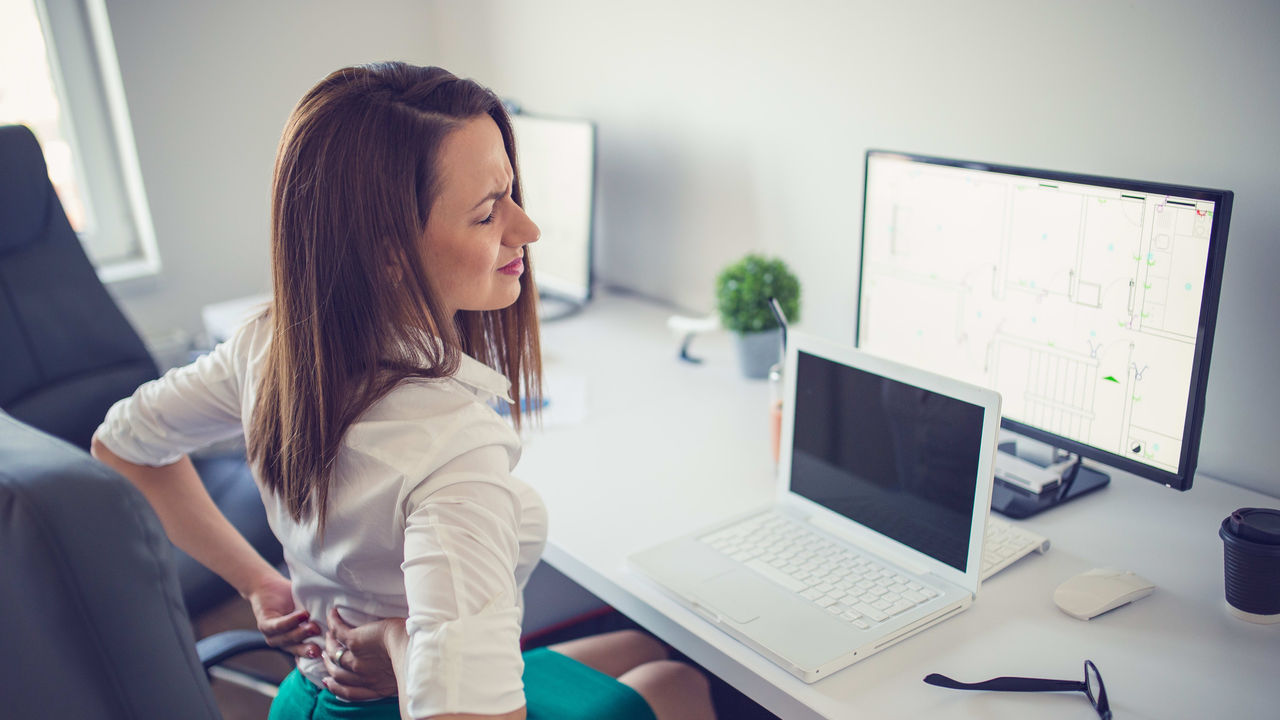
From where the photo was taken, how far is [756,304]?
162 centimetres

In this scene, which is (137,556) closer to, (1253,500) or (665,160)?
(1253,500)

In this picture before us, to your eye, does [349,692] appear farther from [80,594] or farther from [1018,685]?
[1018,685]

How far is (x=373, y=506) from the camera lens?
85 centimetres

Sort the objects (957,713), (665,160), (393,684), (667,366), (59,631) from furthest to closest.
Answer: (665,160) → (667,366) → (393,684) → (957,713) → (59,631)

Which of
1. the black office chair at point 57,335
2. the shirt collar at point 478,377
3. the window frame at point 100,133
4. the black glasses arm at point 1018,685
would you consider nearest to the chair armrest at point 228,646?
the black office chair at point 57,335

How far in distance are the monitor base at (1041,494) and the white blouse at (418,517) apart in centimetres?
59

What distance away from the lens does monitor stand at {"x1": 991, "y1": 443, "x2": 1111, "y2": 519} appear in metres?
1.19

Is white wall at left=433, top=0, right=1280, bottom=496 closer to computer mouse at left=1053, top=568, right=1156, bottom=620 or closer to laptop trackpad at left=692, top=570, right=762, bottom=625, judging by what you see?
computer mouse at left=1053, top=568, right=1156, bottom=620

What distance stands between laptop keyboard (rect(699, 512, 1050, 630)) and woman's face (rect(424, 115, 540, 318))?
426mm

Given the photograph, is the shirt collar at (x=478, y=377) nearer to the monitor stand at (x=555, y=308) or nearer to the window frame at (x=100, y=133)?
the monitor stand at (x=555, y=308)

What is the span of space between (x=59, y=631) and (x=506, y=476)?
358mm

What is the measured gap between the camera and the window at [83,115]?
215 cm

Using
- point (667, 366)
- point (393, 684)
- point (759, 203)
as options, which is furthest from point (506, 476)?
point (759, 203)

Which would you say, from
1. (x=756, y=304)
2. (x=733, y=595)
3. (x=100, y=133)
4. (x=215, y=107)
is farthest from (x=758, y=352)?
(x=100, y=133)
